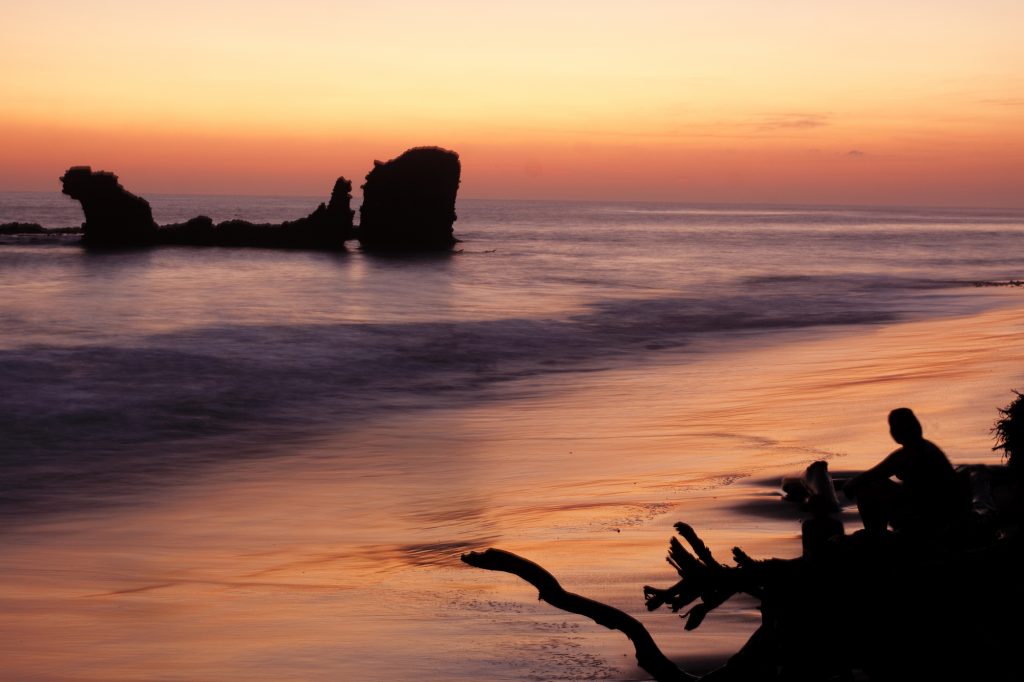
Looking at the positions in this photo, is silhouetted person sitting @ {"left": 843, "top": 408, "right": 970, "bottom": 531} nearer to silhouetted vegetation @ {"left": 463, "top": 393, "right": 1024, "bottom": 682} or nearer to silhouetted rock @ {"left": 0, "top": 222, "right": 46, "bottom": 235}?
silhouetted vegetation @ {"left": 463, "top": 393, "right": 1024, "bottom": 682}

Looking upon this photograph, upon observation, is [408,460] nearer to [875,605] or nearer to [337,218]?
[875,605]

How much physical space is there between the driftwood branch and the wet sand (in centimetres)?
267

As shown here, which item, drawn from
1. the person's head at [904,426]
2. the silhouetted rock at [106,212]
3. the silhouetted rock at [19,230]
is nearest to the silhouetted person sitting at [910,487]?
the person's head at [904,426]

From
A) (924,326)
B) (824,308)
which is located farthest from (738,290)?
(924,326)

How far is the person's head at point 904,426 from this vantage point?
508cm

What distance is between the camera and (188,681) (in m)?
6.26

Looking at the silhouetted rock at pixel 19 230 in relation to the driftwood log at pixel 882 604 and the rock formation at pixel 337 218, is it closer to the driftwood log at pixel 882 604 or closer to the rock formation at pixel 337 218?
the rock formation at pixel 337 218

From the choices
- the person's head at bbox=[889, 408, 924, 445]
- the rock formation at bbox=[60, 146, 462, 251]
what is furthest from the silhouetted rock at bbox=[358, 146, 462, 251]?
the person's head at bbox=[889, 408, 924, 445]

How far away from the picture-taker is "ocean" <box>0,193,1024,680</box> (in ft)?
22.7

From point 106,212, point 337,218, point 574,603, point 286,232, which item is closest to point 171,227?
point 106,212

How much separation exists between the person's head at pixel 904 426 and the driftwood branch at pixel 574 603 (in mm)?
2235

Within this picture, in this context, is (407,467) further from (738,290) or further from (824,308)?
(738,290)

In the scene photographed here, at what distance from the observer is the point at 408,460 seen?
14.6m

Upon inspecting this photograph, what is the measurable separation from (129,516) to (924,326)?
25.4 m
